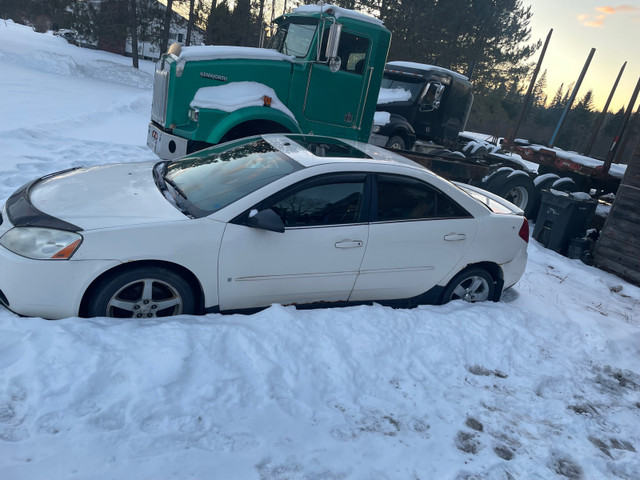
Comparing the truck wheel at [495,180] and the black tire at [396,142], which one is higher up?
the black tire at [396,142]

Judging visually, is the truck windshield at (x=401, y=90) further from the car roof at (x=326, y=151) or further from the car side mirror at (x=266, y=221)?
the car side mirror at (x=266, y=221)

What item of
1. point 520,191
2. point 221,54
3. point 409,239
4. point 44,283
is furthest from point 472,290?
point 520,191

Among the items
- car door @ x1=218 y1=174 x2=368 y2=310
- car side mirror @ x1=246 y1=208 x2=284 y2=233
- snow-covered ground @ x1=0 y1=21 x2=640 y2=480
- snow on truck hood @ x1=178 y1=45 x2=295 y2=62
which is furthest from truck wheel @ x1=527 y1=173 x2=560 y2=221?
car side mirror @ x1=246 y1=208 x2=284 y2=233

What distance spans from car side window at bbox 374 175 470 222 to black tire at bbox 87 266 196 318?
1.73 m

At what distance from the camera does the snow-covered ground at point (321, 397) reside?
8.24 feet

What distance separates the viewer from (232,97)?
22.6 ft

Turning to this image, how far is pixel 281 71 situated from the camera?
24.0ft

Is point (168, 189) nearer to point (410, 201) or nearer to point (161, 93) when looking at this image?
point (410, 201)

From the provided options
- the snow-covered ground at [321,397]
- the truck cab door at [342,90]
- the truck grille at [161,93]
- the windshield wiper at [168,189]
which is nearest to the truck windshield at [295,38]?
the truck cab door at [342,90]

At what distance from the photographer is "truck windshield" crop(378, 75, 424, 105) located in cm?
1173

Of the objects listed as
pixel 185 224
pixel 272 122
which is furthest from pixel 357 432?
pixel 272 122

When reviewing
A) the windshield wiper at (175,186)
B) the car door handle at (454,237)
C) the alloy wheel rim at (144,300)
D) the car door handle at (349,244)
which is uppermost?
the windshield wiper at (175,186)

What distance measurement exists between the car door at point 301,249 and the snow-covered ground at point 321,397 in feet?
0.65

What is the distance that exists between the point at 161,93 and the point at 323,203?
4730 mm
